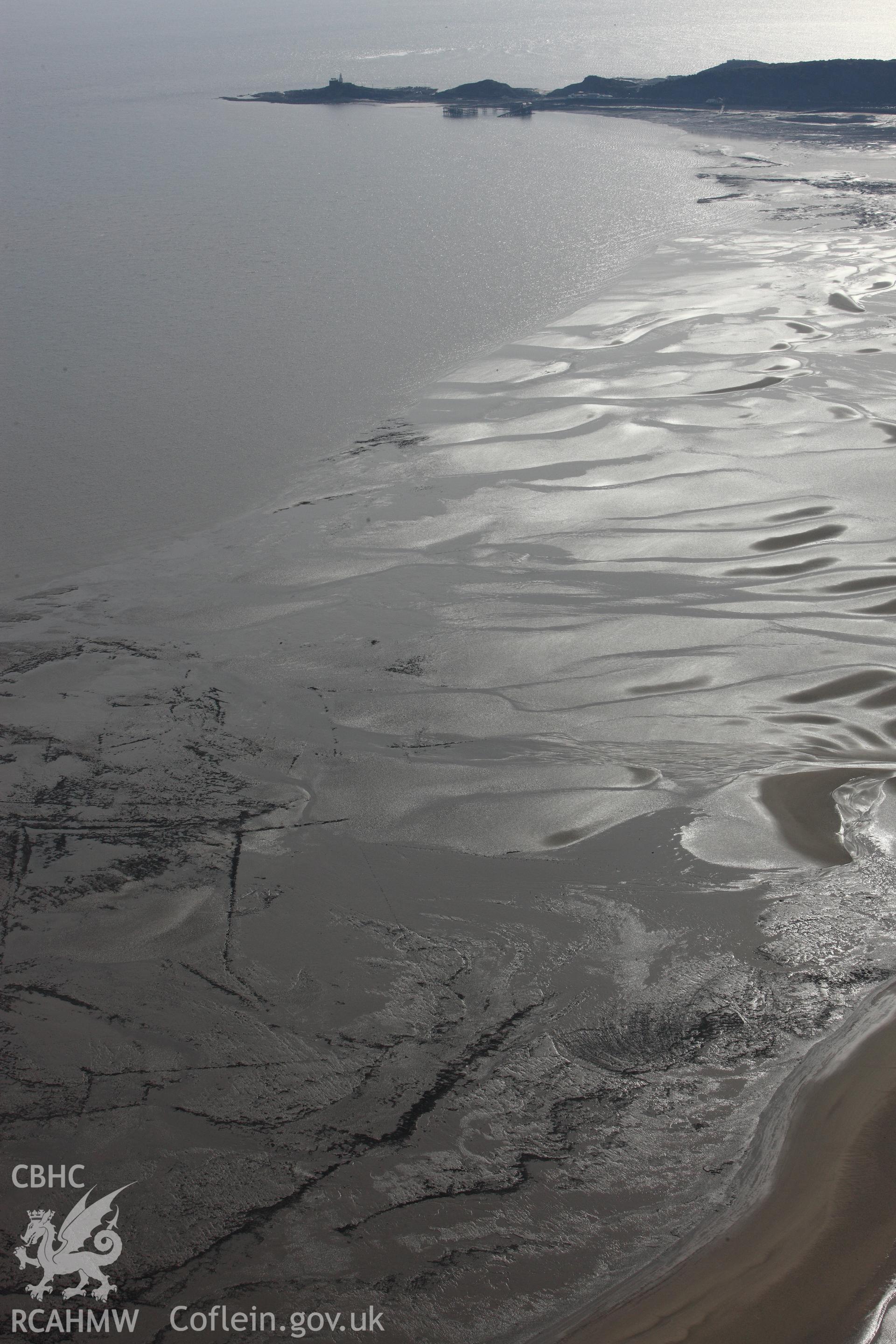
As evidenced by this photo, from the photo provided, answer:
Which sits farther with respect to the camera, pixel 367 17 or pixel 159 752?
pixel 367 17

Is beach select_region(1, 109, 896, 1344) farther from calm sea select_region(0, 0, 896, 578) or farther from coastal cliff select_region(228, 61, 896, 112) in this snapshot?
coastal cliff select_region(228, 61, 896, 112)

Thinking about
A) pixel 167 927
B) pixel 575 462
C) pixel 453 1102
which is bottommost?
pixel 453 1102

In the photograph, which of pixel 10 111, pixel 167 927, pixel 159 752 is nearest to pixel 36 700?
pixel 159 752

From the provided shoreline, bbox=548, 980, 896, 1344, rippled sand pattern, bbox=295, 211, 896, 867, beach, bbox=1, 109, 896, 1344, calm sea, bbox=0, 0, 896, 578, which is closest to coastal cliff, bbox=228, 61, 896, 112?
calm sea, bbox=0, 0, 896, 578

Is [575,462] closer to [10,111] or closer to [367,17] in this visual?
[10,111]

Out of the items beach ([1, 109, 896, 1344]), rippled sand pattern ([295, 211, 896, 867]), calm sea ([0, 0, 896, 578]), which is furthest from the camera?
calm sea ([0, 0, 896, 578])

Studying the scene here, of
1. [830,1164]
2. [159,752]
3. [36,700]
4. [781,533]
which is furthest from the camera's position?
[781,533]

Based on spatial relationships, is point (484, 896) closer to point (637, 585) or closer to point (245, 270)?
point (637, 585)

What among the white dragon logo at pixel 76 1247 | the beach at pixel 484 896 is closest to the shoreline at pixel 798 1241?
the beach at pixel 484 896
